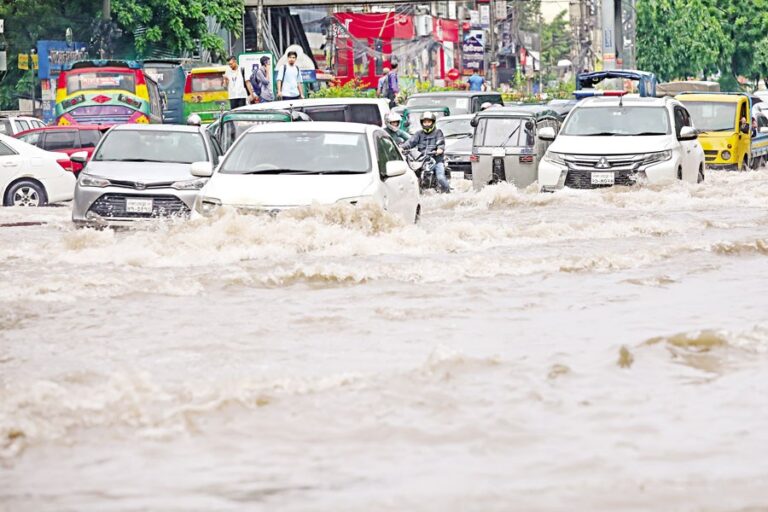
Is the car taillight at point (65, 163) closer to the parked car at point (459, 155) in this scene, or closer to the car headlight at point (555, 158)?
the parked car at point (459, 155)

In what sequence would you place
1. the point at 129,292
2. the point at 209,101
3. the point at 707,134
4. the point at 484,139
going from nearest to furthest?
the point at 129,292 → the point at 484,139 → the point at 707,134 → the point at 209,101

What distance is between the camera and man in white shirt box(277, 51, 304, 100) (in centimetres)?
3025

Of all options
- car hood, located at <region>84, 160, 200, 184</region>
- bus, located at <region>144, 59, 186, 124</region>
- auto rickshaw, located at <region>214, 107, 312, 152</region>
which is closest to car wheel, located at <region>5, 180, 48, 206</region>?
auto rickshaw, located at <region>214, 107, 312, 152</region>

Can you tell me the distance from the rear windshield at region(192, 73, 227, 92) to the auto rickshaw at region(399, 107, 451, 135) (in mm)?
15133

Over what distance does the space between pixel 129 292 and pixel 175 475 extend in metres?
5.98

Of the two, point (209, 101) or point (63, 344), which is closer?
point (63, 344)

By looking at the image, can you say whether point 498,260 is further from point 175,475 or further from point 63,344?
point 175,475

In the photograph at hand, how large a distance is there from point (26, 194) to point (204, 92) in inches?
986

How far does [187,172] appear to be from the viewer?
60.3 ft

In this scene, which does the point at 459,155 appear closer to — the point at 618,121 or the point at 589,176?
the point at 618,121

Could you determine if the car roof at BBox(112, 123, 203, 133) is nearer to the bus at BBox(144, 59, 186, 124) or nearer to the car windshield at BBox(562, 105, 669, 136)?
the car windshield at BBox(562, 105, 669, 136)

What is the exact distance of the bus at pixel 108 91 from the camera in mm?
35906

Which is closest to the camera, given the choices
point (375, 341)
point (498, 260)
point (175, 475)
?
point (175, 475)

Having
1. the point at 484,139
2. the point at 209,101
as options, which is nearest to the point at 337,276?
the point at 484,139
